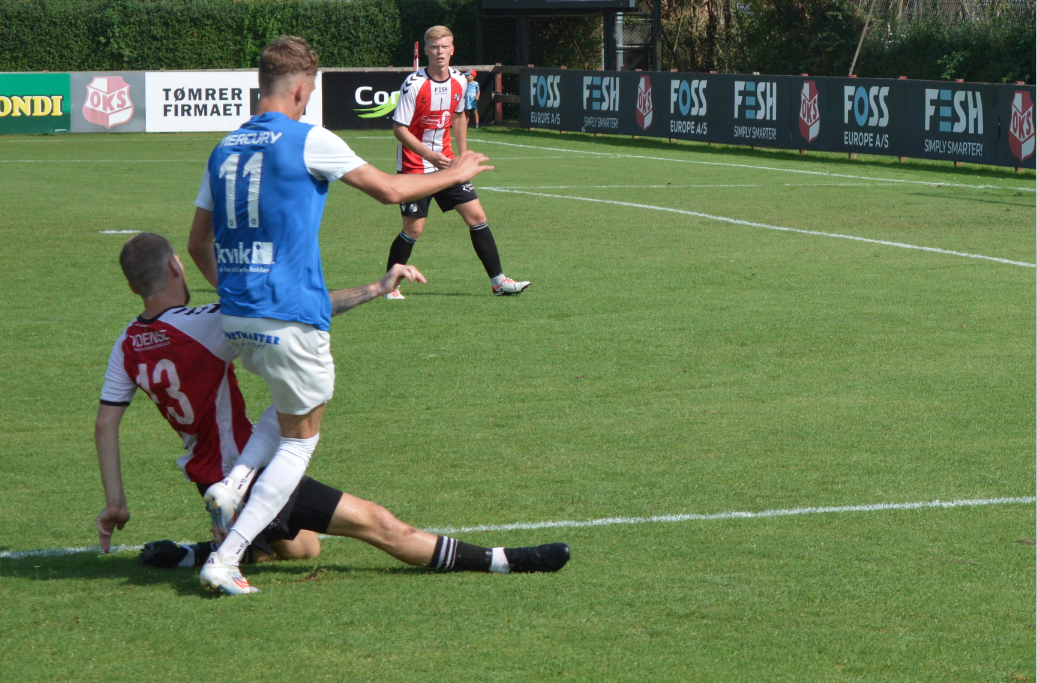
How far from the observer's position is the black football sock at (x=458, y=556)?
191 inches

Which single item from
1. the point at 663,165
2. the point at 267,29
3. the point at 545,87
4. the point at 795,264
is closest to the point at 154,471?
the point at 795,264

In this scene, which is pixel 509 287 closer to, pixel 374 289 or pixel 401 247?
pixel 401 247

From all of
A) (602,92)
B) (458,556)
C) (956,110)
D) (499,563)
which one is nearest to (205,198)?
(458,556)

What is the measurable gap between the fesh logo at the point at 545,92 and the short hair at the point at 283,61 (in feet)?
92.1

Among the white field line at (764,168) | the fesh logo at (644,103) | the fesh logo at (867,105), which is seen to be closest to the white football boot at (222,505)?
the white field line at (764,168)

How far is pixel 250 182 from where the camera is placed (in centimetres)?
452

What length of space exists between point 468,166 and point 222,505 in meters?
1.48

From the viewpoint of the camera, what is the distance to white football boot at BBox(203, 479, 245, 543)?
15.0ft

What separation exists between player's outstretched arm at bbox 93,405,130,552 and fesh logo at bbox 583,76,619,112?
86.8 feet

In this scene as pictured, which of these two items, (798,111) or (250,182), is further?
(798,111)

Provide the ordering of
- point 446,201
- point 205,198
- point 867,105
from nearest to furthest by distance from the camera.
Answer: point 205,198 < point 446,201 < point 867,105

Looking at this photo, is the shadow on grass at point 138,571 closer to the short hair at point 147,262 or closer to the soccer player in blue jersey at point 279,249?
the soccer player in blue jersey at point 279,249

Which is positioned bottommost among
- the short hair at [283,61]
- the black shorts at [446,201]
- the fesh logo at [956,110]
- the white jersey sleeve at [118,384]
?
the white jersey sleeve at [118,384]

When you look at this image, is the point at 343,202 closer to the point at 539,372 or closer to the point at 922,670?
the point at 539,372
